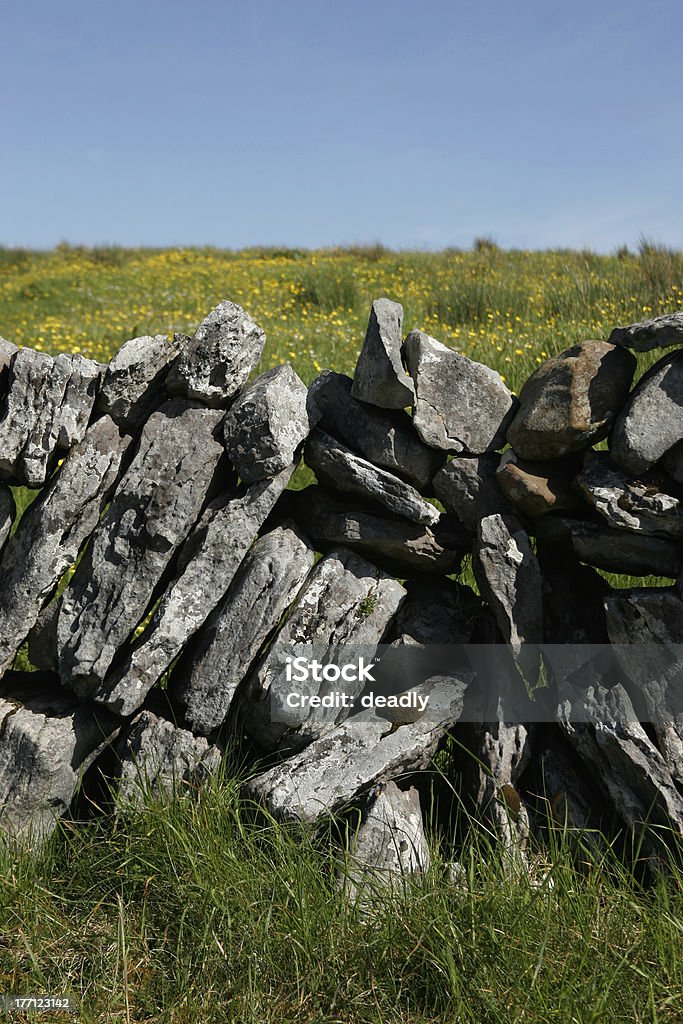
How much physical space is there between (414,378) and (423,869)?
182 centimetres

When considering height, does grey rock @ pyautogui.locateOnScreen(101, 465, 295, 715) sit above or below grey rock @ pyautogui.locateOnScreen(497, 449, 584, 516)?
below

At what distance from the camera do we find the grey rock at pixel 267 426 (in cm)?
312

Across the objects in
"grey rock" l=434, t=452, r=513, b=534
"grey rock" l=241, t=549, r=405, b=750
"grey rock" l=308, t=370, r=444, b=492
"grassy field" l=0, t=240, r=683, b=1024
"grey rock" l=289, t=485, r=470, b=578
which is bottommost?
"grassy field" l=0, t=240, r=683, b=1024

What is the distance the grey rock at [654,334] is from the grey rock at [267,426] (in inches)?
48.5

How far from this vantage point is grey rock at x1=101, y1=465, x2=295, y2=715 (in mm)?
3117

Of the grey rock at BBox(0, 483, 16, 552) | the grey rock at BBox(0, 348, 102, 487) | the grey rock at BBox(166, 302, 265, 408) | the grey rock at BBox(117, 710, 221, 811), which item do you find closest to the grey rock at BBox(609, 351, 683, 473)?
the grey rock at BBox(166, 302, 265, 408)

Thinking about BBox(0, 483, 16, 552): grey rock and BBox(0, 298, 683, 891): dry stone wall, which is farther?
BBox(0, 483, 16, 552): grey rock

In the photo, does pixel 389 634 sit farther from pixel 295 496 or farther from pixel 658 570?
pixel 658 570

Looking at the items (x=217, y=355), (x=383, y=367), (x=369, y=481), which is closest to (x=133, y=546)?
(x=217, y=355)

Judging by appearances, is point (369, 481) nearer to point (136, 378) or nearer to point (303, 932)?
point (136, 378)

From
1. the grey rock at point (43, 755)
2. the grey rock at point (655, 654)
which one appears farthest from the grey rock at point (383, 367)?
the grey rock at point (43, 755)

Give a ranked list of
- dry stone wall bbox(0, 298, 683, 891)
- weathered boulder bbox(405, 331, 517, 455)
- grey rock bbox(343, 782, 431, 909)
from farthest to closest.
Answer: weathered boulder bbox(405, 331, 517, 455) → dry stone wall bbox(0, 298, 683, 891) → grey rock bbox(343, 782, 431, 909)

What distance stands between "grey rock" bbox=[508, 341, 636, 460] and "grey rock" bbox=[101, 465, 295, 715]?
3.12ft

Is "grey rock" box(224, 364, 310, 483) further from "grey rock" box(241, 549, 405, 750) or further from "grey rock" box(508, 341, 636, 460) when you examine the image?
"grey rock" box(508, 341, 636, 460)
